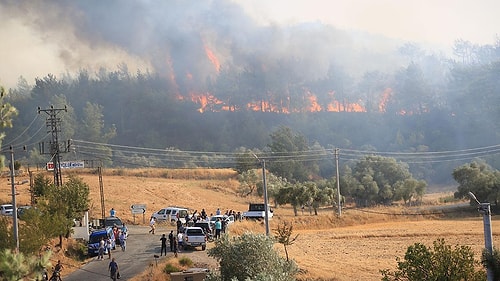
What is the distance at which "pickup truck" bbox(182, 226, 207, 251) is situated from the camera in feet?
127

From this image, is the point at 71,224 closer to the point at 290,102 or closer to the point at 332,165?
the point at 332,165

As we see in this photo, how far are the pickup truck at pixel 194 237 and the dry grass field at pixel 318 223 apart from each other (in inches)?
197

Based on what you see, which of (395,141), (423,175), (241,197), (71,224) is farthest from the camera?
(395,141)

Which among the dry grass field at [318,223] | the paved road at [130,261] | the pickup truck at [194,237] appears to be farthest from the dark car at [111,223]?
the pickup truck at [194,237]

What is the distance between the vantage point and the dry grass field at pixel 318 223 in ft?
123

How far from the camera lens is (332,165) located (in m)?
131

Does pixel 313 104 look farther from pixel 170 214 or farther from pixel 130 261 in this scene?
pixel 130 261

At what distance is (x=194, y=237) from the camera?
38688 millimetres

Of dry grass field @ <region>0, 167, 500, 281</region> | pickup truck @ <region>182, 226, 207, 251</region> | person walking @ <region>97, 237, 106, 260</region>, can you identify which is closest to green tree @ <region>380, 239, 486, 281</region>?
dry grass field @ <region>0, 167, 500, 281</region>

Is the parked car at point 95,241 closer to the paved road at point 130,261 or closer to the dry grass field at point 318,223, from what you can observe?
the paved road at point 130,261

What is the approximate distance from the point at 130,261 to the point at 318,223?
2710 cm

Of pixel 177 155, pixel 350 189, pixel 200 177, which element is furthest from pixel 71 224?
pixel 177 155

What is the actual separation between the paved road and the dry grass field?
277 inches

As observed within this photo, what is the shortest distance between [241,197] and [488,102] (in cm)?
8952
